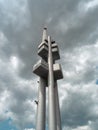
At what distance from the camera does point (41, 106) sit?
36.7m

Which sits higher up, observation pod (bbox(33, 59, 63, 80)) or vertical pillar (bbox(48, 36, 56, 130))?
observation pod (bbox(33, 59, 63, 80))

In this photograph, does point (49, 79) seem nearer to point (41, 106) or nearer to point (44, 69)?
point (44, 69)

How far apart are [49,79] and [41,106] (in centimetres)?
510

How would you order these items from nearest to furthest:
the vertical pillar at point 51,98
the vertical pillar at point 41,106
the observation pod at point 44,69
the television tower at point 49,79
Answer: the vertical pillar at point 51,98
the vertical pillar at point 41,106
the television tower at point 49,79
the observation pod at point 44,69

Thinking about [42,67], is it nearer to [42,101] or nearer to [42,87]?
[42,87]

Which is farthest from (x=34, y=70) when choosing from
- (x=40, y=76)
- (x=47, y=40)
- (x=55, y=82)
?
(x=47, y=40)

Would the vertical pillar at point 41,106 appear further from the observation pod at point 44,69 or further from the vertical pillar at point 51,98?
the vertical pillar at point 51,98

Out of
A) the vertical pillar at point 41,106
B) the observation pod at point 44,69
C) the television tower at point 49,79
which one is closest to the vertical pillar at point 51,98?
the television tower at point 49,79

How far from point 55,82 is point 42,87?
326 centimetres

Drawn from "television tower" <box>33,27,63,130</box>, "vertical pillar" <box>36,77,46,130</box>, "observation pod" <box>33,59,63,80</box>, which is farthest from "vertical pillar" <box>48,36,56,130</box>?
"vertical pillar" <box>36,77,46,130</box>

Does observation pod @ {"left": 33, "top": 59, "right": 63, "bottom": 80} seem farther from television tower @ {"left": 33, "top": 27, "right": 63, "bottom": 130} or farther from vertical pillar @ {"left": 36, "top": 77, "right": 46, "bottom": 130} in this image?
vertical pillar @ {"left": 36, "top": 77, "right": 46, "bottom": 130}

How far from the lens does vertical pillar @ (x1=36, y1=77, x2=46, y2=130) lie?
114 feet

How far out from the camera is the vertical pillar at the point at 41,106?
34.7 meters

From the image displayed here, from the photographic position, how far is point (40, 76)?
136 ft
